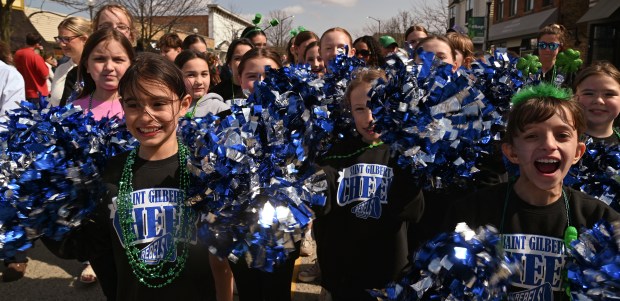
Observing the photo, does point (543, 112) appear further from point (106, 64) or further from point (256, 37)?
point (256, 37)

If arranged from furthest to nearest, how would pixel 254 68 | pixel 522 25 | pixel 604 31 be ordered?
pixel 522 25
pixel 604 31
pixel 254 68

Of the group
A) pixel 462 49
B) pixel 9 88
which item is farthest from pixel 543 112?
pixel 9 88

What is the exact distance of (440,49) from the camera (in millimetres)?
3012

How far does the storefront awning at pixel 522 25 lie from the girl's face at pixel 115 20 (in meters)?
23.9

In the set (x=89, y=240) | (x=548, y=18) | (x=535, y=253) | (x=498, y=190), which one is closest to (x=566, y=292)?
(x=535, y=253)

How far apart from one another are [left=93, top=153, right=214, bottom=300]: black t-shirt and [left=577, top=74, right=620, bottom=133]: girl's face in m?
2.17

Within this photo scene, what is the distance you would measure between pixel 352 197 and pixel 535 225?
0.86 meters

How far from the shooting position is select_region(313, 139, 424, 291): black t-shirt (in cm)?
237

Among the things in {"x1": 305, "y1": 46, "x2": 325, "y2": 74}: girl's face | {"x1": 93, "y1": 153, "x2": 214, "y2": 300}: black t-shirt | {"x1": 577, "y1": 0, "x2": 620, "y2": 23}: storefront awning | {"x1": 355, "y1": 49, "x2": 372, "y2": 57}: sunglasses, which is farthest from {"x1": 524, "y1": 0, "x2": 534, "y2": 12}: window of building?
{"x1": 93, "y1": 153, "x2": 214, "y2": 300}: black t-shirt

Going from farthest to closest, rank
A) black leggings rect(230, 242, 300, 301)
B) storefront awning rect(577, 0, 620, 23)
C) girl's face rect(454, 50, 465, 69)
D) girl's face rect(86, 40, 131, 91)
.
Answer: storefront awning rect(577, 0, 620, 23), girl's face rect(454, 50, 465, 69), girl's face rect(86, 40, 131, 91), black leggings rect(230, 242, 300, 301)

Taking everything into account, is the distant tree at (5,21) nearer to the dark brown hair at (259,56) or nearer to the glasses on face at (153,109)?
the dark brown hair at (259,56)

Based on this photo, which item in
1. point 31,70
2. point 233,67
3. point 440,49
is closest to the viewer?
point 440,49

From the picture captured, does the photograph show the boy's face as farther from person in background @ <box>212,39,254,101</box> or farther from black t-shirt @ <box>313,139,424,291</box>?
person in background @ <box>212,39,254,101</box>

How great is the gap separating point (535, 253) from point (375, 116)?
827mm
